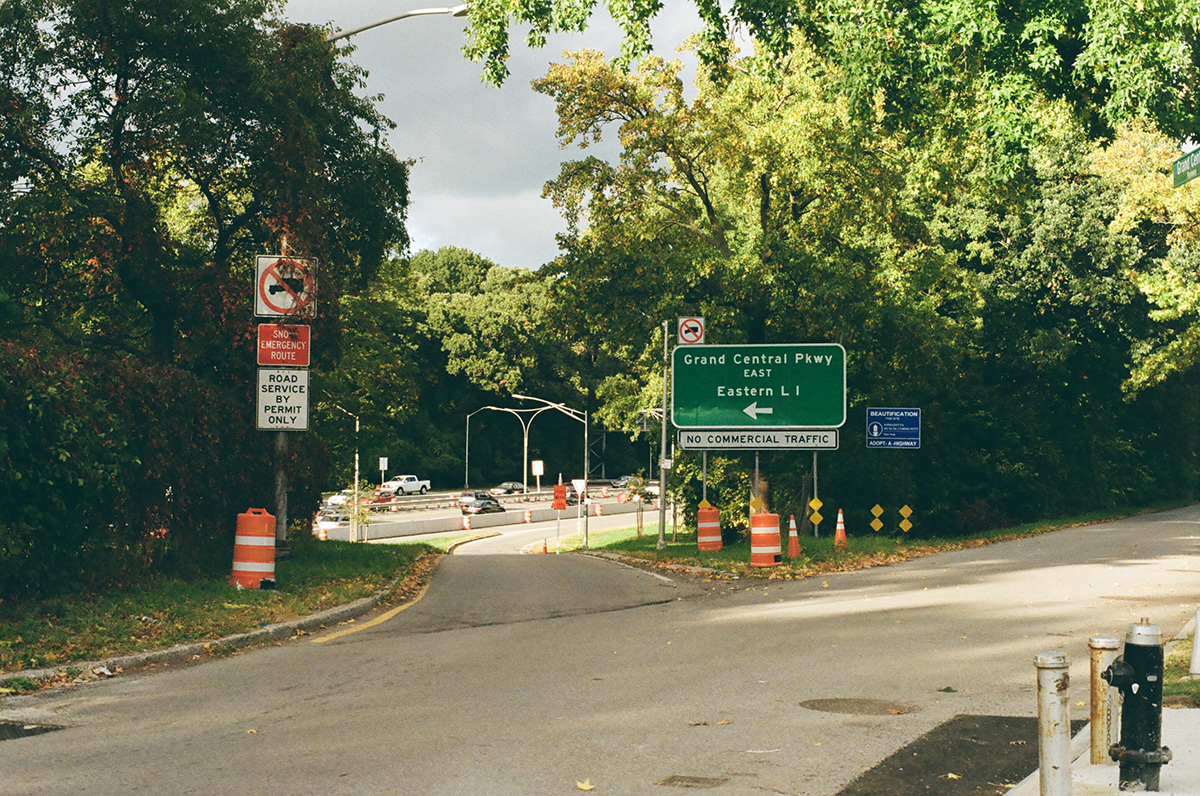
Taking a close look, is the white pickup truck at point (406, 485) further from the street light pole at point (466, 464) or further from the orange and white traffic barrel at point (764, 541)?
the orange and white traffic barrel at point (764, 541)

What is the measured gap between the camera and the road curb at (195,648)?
927 cm

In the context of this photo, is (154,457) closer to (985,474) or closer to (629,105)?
(629,105)

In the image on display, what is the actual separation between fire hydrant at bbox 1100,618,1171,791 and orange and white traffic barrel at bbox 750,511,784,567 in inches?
592

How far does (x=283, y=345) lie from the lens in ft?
52.5

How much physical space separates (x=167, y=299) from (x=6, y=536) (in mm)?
6913

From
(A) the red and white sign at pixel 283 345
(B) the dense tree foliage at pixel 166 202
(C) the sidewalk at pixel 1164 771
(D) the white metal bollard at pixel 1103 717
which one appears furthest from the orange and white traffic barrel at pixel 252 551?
(D) the white metal bollard at pixel 1103 717

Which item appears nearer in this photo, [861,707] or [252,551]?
[861,707]

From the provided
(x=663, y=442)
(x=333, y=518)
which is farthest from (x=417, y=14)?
(x=333, y=518)

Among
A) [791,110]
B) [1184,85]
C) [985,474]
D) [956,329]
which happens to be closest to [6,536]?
[1184,85]

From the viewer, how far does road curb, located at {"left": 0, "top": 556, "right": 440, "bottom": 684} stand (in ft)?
30.4

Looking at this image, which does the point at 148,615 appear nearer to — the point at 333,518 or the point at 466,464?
the point at 333,518

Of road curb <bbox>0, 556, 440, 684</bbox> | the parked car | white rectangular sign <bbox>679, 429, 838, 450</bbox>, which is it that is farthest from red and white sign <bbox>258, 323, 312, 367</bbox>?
the parked car

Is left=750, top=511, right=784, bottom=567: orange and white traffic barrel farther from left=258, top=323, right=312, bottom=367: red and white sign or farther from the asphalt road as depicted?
left=258, top=323, right=312, bottom=367: red and white sign

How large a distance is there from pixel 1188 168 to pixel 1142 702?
17.0ft
